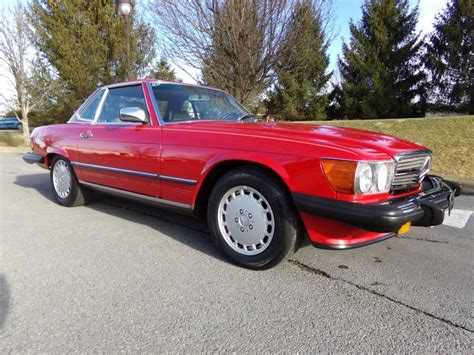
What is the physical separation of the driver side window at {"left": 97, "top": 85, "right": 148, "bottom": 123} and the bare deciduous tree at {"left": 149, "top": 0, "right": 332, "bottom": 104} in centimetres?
691

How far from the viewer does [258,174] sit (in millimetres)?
2777

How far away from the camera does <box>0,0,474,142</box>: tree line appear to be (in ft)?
40.6

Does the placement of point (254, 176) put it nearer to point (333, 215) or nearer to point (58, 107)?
point (333, 215)

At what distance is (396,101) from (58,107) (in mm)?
18629

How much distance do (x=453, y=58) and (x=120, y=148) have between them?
19.2m

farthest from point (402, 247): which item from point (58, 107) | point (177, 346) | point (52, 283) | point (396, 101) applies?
point (58, 107)

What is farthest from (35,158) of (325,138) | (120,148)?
(325,138)

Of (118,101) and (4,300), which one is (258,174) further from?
(118,101)

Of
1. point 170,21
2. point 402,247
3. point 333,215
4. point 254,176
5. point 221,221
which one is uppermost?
point 170,21

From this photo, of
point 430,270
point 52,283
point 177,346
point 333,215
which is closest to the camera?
point 177,346

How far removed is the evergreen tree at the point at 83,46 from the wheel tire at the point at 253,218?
61.3ft

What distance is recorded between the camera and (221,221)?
9.92 feet

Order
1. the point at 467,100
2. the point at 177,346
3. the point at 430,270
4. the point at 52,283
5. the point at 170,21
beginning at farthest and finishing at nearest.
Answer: the point at 467,100 → the point at 170,21 → the point at 430,270 → the point at 52,283 → the point at 177,346

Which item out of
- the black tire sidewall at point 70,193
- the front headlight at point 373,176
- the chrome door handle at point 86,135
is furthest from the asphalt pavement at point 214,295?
→ the chrome door handle at point 86,135
